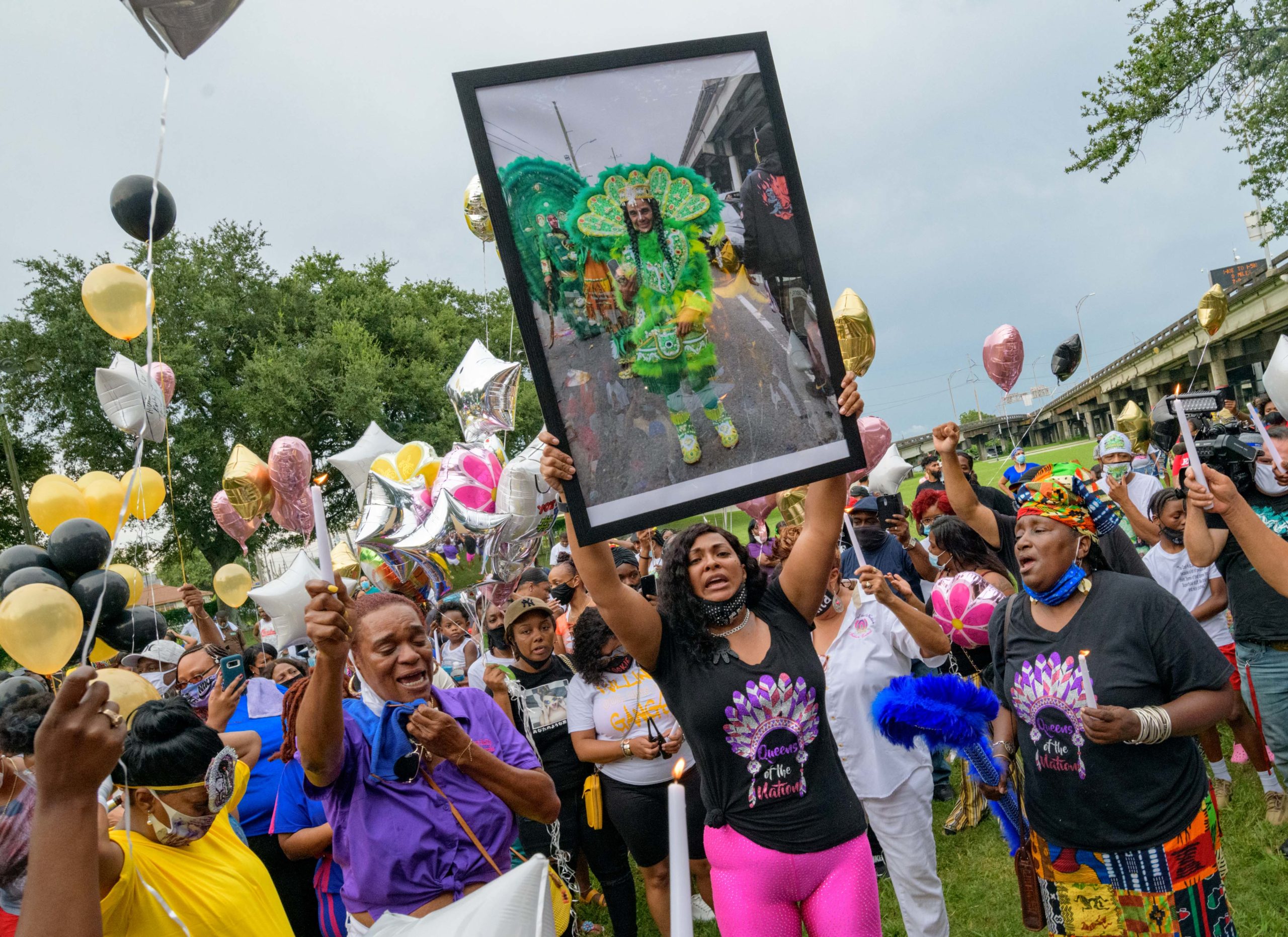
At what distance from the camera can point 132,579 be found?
28.0 feet

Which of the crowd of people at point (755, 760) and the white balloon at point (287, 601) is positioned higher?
the white balloon at point (287, 601)

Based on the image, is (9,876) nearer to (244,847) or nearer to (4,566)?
(244,847)

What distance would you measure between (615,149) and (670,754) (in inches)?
125

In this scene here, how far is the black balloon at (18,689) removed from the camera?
3871 millimetres

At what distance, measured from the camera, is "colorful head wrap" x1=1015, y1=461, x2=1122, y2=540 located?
3.07 meters

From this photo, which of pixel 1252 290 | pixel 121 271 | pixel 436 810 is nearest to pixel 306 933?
pixel 436 810

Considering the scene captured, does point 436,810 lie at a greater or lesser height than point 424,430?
lesser

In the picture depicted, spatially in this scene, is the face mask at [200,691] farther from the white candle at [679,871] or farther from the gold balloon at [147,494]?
the white candle at [679,871]

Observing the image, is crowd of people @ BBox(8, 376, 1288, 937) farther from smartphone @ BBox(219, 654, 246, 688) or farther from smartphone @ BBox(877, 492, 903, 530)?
smartphone @ BBox(877, 492, 903, 530)

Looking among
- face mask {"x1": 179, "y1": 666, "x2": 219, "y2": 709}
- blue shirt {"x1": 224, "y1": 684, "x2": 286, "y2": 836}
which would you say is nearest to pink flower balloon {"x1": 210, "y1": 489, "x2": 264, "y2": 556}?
face mask {"x1": 179, "y1": 666, "x2": 219, "y2": 709}

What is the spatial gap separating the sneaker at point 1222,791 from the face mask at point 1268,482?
2.10 meters

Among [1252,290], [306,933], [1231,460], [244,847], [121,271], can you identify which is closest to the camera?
[244,847]

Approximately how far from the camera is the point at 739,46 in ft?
8.08

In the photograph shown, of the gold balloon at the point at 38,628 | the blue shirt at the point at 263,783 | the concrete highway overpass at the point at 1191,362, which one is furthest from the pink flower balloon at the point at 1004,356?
the gold balloon at the point at 38,628
